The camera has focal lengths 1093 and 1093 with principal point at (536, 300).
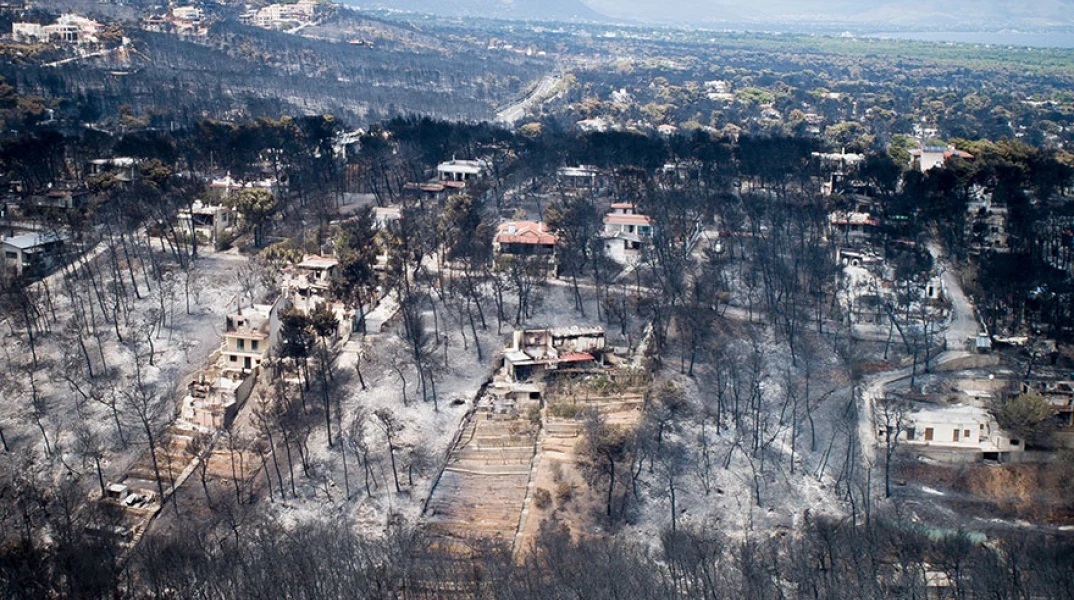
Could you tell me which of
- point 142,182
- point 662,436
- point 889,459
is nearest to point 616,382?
point 662,436

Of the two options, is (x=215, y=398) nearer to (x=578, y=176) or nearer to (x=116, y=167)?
(x=116, y=167)

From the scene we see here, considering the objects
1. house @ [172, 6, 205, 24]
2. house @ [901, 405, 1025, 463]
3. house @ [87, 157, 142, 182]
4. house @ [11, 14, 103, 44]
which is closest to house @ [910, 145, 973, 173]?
house @ [901, 405, 1025, 463]

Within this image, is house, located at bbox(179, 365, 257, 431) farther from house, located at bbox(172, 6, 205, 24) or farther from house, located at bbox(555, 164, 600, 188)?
house, located at bbox(172, 6, 205, 24)

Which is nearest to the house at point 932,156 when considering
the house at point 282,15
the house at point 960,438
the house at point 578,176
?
the house at point 578,176

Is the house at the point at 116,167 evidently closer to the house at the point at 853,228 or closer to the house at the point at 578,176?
the house at the point at 578,176

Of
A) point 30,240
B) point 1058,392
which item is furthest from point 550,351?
point 30,240

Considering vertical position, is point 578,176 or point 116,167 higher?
point 116,167
